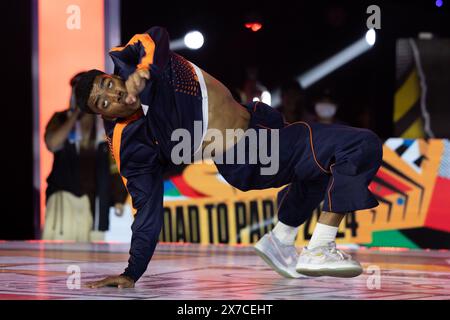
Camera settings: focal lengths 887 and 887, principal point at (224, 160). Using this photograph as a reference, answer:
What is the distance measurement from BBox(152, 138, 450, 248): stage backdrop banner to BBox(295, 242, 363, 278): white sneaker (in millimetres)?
2562

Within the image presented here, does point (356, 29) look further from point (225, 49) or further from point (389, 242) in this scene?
point (389, 242)

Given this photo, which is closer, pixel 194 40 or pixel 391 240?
pixel 391 240

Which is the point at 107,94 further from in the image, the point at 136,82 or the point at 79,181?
the point at 79,181

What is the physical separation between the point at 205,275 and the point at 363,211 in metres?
2.36

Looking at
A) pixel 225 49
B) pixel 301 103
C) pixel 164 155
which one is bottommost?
pixel 164 155

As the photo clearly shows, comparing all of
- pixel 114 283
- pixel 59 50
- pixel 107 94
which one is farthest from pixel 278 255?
pixel 59 50

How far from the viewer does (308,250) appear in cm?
387

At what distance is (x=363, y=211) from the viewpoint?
6.37 metres

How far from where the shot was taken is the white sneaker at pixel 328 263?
147 inches

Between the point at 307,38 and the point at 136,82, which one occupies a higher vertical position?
the point at 307,38

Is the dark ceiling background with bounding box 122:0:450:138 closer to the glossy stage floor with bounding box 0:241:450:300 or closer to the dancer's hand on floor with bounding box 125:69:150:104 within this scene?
the glossy stage floor with bounding box 0:241:450:300

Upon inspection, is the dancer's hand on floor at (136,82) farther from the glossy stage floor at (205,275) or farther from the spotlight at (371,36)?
the spotlight at (371,36)
